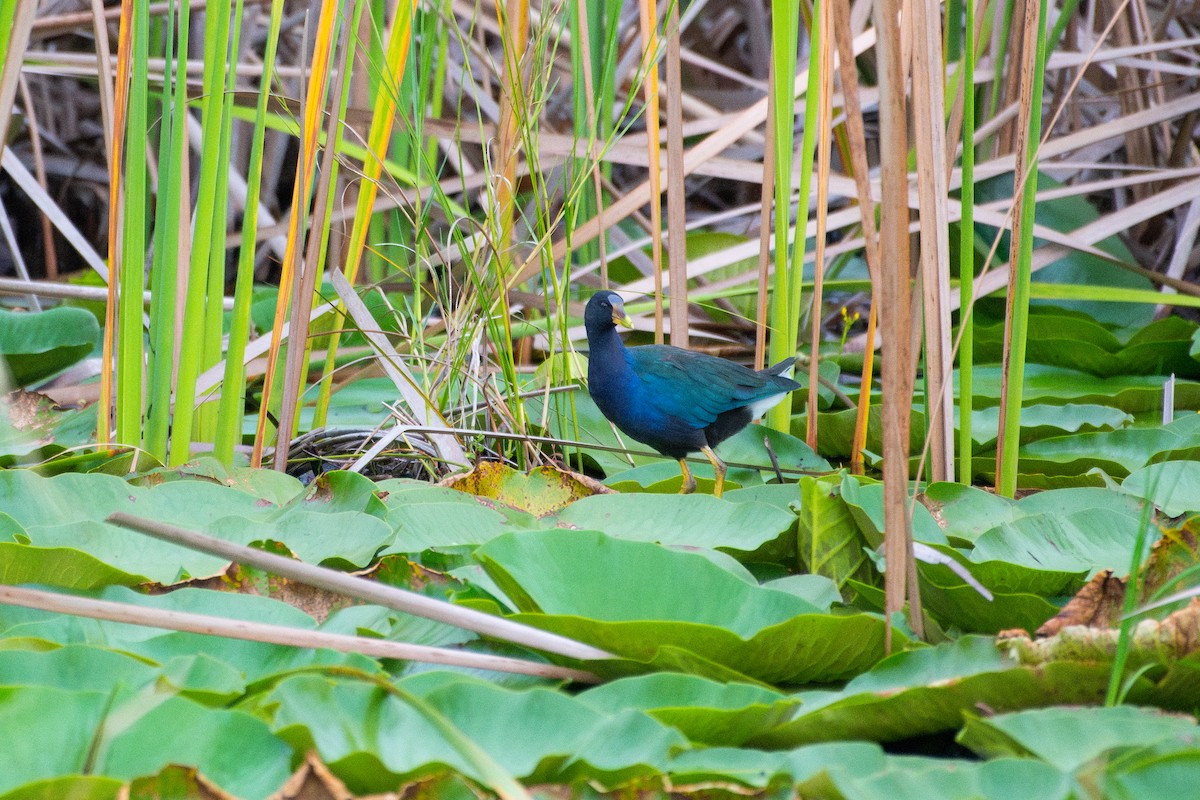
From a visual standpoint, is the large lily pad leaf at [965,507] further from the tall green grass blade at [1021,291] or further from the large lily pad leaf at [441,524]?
the large lily pad leaf at [441,524]

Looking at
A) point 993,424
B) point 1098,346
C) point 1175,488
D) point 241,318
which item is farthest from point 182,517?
A: point 1098,346

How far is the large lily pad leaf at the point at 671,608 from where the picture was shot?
98 cm

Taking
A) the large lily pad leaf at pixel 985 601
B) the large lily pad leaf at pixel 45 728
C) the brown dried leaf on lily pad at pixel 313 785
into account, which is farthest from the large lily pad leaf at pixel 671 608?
the large lily pad leaf at pixel 45 728

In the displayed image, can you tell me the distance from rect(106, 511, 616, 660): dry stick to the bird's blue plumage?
104cm

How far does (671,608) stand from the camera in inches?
42.8

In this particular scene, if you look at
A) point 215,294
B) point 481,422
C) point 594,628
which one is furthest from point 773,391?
point 594,628

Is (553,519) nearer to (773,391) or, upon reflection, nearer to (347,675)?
(347,675)

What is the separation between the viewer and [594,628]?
3.18 feet

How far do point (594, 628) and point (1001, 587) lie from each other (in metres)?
0.50

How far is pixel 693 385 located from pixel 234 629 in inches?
47.7

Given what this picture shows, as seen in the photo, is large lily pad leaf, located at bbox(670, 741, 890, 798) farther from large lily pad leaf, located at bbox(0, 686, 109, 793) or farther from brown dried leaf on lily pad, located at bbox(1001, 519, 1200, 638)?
large lily pad leaf, located at bbox(0, 686, 109, 793)

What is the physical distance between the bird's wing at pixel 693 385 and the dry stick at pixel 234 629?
3.51ft

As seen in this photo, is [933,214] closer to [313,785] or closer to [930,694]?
[930,694]

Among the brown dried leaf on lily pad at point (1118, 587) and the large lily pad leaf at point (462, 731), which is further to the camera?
the brown dried leaf on lily pad at point (1118, 587)
